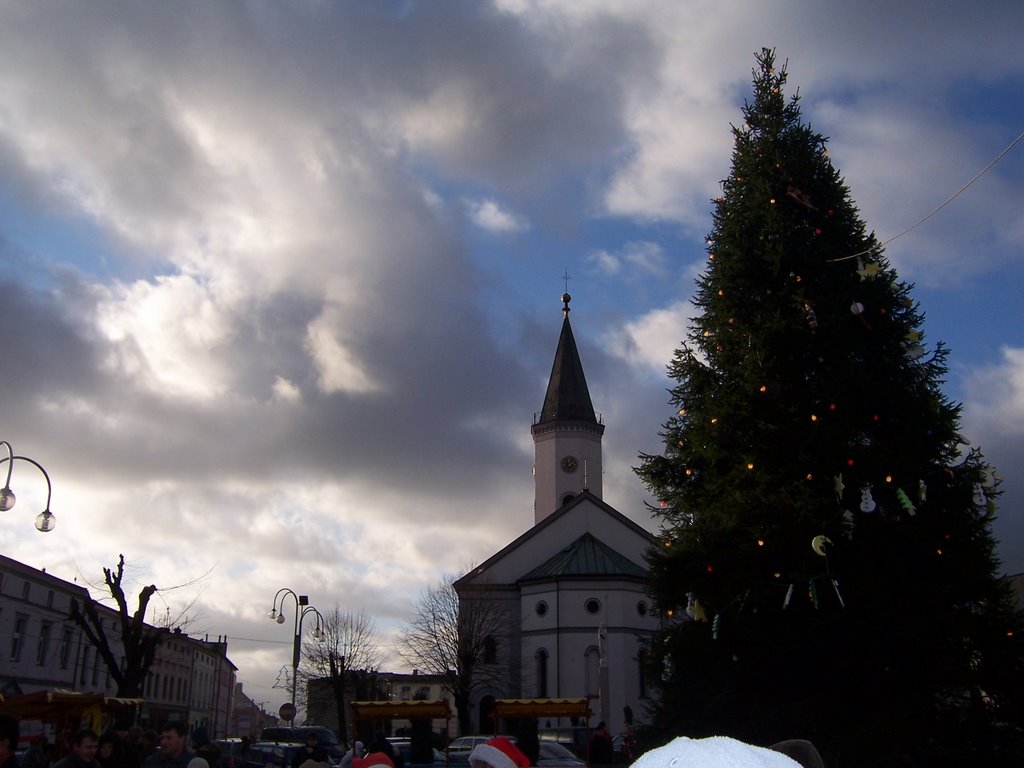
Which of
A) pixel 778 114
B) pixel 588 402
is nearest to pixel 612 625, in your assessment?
pixel 588 402

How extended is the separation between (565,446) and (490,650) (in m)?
16.0

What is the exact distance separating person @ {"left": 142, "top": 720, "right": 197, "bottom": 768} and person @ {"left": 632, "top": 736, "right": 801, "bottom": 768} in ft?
25.1

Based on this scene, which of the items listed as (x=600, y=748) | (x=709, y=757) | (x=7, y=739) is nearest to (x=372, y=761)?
(x=7, y=739)

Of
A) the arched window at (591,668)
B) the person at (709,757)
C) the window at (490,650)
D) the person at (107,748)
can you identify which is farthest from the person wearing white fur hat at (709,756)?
the window at (490,650)

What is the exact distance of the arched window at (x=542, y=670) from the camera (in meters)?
50.9

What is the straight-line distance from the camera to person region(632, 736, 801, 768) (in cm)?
189

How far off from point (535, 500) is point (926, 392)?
44.8 meters

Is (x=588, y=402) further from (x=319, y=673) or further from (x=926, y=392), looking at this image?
Answer: (x=926, y=392)

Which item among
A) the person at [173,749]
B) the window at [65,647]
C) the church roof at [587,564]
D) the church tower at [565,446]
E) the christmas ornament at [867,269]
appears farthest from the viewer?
the church tower at [565,446]

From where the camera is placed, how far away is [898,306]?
19.7 m

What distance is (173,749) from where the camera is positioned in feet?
27.7

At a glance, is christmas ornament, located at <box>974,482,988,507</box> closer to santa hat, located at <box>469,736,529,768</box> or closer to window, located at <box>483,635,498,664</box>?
santa hat, located at <box>469,736,529,768</box>

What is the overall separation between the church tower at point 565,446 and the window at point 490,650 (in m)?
11.0

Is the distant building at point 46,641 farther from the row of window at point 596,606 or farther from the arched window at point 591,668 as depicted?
the row of window at point 596,606
